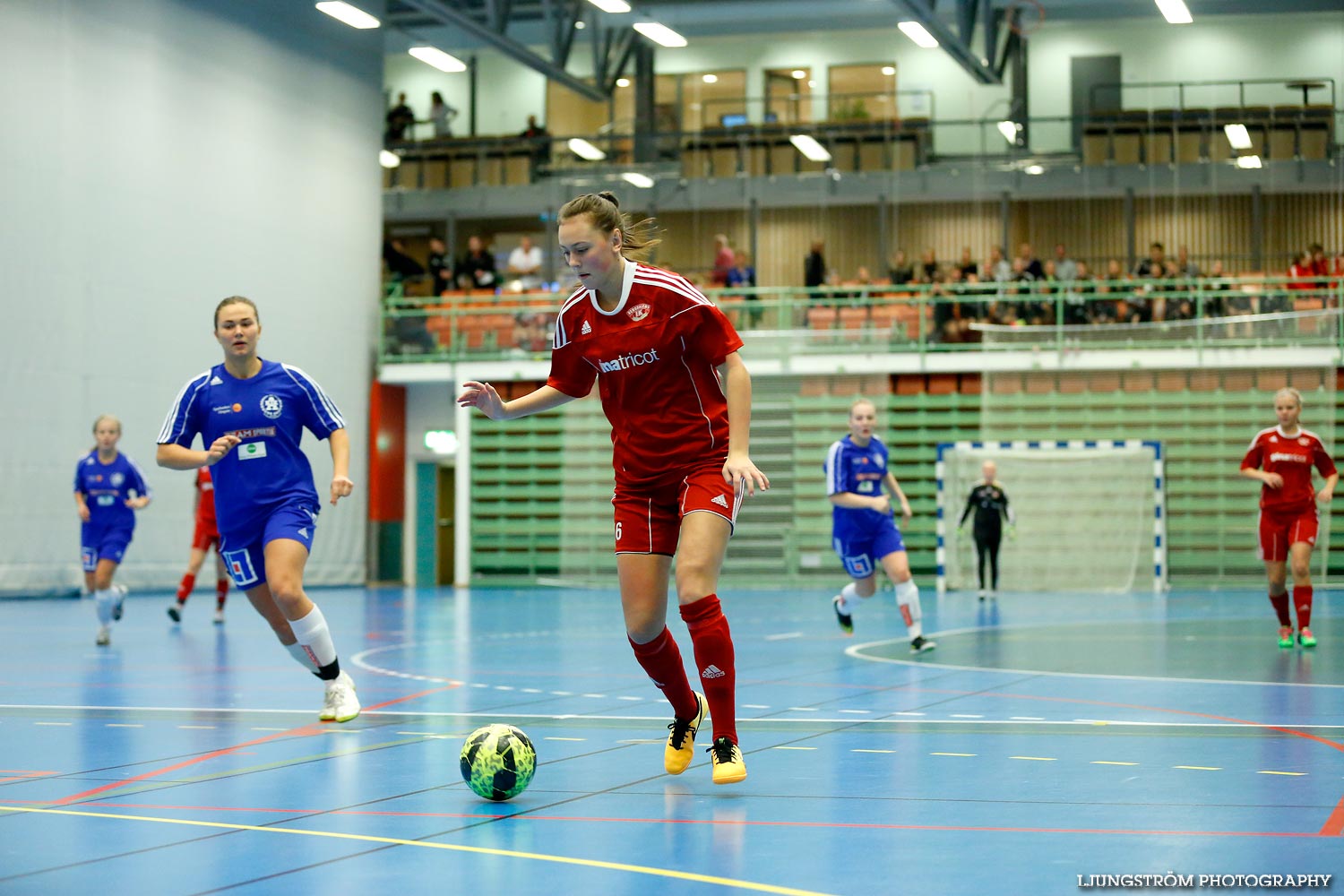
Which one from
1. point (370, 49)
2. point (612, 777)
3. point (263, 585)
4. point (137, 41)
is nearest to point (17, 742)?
point (263, 585)

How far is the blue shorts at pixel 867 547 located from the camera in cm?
1288

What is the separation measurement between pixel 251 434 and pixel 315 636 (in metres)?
1.14

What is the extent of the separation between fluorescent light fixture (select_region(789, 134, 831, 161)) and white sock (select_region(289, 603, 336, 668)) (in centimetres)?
2494

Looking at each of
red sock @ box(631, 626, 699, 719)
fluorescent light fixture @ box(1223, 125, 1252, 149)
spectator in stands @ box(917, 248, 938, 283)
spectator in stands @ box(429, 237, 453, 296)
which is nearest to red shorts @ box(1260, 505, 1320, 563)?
red sock @ box(631, 626, 699, 719)

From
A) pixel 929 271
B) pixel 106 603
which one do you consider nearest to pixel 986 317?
pixel 929 271

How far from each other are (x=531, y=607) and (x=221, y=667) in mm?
9836

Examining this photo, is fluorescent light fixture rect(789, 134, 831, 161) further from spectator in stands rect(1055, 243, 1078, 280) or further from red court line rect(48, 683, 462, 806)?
red court line rect(48, 683, 462, 806)

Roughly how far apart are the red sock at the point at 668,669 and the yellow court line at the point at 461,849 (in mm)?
1517

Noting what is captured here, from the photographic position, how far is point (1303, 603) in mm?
12164

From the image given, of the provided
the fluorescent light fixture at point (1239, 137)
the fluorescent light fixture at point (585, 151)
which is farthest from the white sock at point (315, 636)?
the fluorescent light fixture at point (1239, 137)

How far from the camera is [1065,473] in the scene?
25.4 metres

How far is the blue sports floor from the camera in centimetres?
427

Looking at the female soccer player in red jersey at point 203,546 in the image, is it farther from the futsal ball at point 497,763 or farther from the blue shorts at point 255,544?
the futsal ball at point 497,763

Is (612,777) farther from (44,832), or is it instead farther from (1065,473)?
(1065,473)
